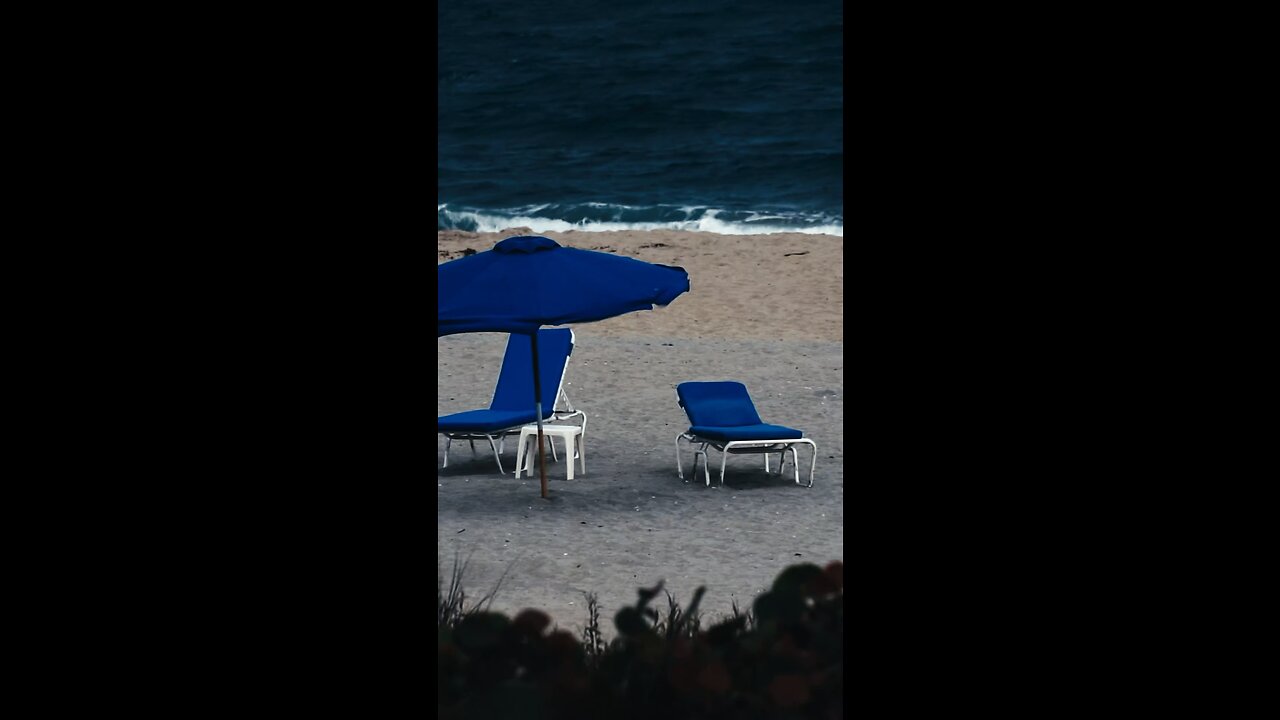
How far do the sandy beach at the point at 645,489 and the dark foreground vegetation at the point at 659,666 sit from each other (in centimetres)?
33

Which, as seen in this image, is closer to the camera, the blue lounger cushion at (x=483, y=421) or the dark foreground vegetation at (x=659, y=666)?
the dark foreground vegetation at (x=659, y=666)

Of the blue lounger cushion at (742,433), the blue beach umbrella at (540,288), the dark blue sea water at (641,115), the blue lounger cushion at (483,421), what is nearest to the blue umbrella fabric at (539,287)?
the blue beach umbrella at (540,288)

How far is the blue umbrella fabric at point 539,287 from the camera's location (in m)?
6.75

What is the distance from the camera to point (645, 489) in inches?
298

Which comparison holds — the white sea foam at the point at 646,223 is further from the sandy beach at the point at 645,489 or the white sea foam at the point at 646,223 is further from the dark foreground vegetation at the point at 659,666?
the dark foreground vegetation at the point at 659,666

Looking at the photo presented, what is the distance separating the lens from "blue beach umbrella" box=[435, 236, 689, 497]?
22.1 feet

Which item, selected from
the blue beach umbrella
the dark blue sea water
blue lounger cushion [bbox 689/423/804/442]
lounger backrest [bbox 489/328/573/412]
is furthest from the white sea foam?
the blue beach umbrella

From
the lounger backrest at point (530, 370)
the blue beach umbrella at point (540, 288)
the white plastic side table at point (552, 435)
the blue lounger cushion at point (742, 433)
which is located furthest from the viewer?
the lounger backrest at point (530, 370)

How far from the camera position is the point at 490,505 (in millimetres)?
7273

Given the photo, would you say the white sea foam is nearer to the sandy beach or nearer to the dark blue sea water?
the dark blue sea water

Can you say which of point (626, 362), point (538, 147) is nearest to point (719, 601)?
point (626, 362)

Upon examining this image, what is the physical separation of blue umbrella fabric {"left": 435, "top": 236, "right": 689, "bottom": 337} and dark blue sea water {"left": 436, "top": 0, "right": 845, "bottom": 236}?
2003 cm

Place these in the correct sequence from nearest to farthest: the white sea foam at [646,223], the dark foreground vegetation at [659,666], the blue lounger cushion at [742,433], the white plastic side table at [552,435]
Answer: the dark foreground vegetation at [659,666], the blue lounger cushion at [742,433], the white plastic side table at [552,435], the white sea foam at [646,223]
